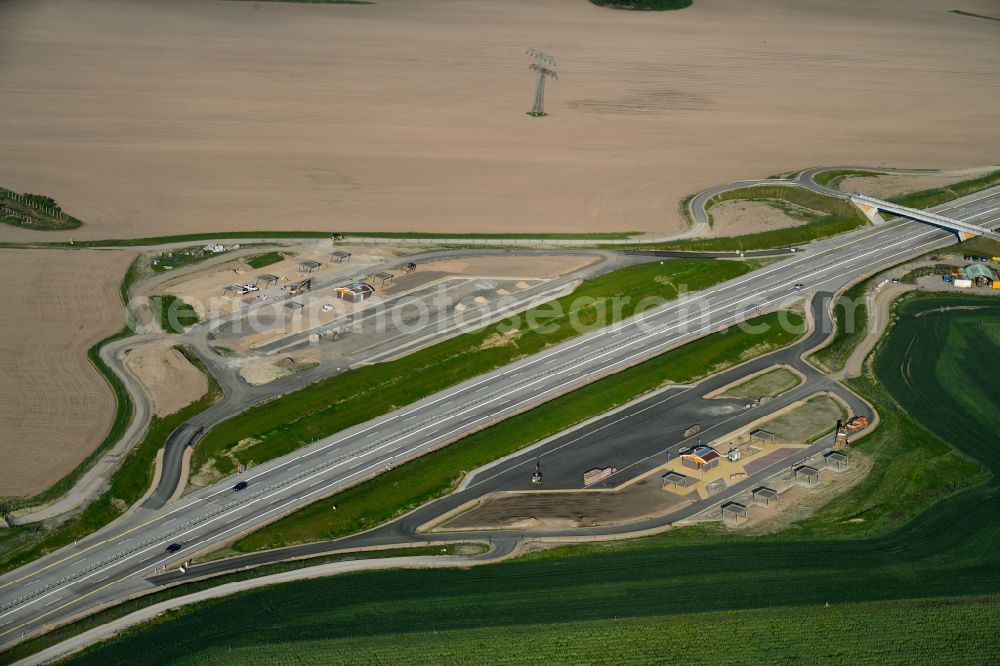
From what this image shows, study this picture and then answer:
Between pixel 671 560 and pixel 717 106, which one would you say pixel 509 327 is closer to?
pixel 671 560

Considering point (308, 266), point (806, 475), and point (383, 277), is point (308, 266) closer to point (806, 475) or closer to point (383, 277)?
point (383, 277)

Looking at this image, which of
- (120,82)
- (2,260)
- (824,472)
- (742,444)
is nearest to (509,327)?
(742,444)

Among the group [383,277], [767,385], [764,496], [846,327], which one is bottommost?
[764,496]

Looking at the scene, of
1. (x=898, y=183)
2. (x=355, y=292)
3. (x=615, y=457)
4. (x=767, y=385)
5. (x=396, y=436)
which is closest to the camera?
(x=615, y=457)

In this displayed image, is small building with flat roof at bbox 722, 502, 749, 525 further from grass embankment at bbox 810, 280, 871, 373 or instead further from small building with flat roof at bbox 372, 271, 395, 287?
small building with flat roof at bbox 372, 271, 395, 287

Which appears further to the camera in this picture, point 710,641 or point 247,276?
point 247,276


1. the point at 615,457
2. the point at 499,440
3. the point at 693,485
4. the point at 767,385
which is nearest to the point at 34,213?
the point at 499,440

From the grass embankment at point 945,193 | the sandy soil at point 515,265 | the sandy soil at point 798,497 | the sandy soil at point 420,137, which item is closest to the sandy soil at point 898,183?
the grass embankment at point 945,193

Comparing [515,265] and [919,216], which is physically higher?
[919,216]
